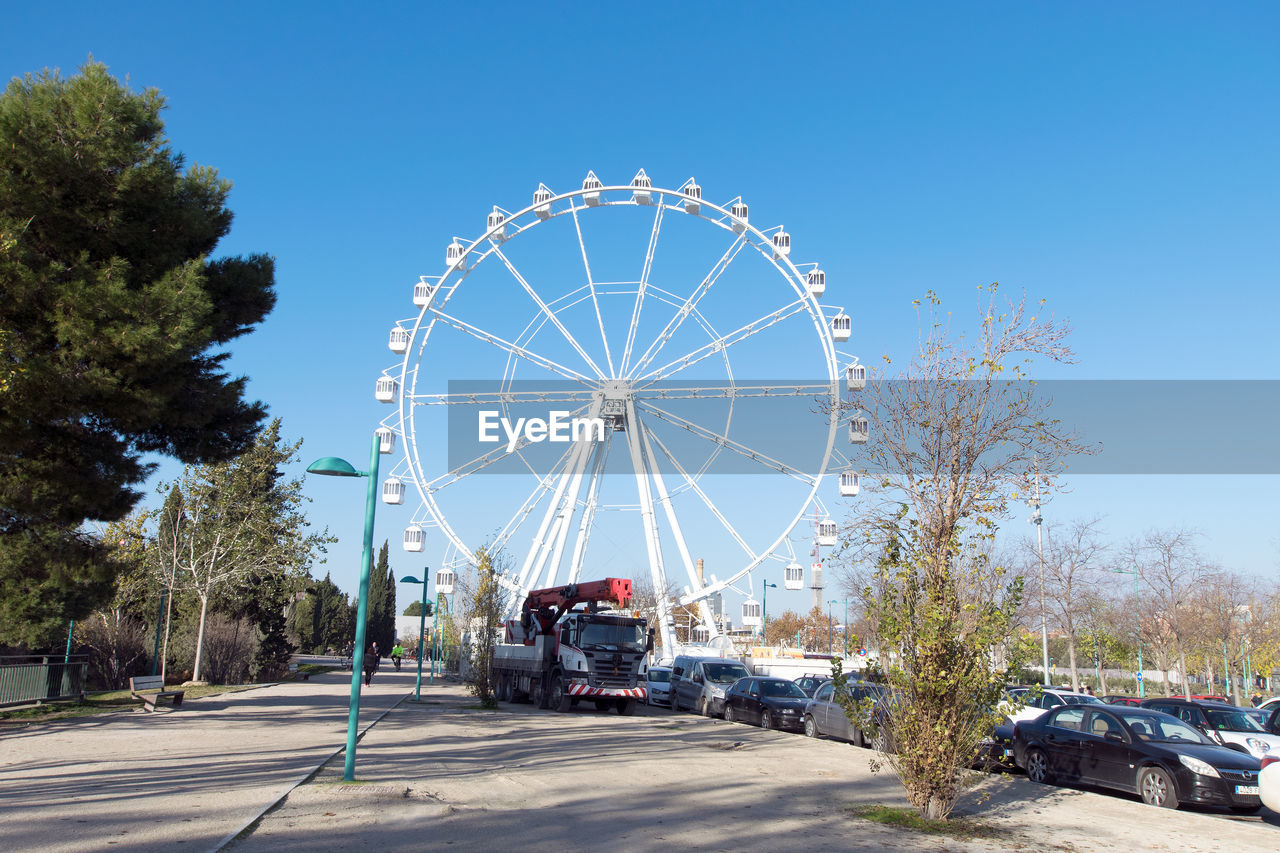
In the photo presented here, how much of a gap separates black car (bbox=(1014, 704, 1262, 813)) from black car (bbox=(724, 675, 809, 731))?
25.9ft

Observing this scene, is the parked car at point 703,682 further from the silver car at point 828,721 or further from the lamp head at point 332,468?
the lamp head at point 332,468

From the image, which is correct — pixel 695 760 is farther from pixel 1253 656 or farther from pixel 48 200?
pixel 1253 656

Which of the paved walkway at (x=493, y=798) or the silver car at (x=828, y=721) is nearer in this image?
the paved walkway at (x=493, y=798)

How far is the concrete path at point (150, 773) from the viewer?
28.3 feet

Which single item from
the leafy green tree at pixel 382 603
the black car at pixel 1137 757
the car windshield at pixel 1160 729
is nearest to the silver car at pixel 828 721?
the black car at pixel 1137 757

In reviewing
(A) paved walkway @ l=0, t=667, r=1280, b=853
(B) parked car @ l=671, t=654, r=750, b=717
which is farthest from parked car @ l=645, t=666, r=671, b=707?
(A) paved walkway @ l=0, t=667, r=1280, b=853

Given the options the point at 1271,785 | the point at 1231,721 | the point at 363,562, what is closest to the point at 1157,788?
the point at 1271,785

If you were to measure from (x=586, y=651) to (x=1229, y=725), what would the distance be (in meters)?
14.8

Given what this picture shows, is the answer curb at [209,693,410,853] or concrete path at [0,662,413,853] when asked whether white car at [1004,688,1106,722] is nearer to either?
curb at [209,693,410,853]

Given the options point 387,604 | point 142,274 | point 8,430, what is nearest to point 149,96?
point 142,274

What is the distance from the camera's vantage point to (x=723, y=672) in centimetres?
2912

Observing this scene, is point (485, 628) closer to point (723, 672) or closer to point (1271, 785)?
point (723, 672)

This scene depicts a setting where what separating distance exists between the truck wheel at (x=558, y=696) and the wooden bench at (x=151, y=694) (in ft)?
31.2

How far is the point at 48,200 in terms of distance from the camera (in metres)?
15.1
